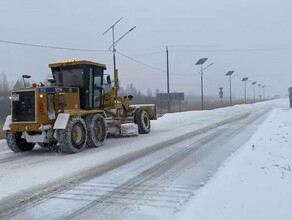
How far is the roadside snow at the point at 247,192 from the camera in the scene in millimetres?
5320

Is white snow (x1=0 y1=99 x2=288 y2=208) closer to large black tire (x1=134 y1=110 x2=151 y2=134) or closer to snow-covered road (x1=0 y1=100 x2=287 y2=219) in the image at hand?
snow-covered road (x1=0 y1=100 x2=287 y2=219)

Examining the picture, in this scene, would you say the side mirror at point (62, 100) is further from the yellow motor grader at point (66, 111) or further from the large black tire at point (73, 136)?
the large black tire at point (73, 136)

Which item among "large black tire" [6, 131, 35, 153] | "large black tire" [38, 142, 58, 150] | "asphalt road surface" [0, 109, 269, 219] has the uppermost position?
"large black tire" [6, 131, 35, 153]

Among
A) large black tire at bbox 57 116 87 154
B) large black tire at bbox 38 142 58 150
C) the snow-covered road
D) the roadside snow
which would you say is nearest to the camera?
the roadside snow

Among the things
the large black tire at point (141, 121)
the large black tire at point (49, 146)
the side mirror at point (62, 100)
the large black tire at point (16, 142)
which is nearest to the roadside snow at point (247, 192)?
the side mirror at point (62, 100)

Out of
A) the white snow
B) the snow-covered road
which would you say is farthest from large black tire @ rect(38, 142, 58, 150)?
the snow-covered road

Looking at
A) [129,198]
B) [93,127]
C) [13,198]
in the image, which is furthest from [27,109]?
[129,198]

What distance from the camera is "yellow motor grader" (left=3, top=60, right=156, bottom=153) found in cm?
1191

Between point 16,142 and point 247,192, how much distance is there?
864 cm

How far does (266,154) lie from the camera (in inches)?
394

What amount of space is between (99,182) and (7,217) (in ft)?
7.84

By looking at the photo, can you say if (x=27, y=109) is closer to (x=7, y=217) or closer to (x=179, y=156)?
(x=179, y=156)

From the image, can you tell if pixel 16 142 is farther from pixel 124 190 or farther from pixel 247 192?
pixel 247 192

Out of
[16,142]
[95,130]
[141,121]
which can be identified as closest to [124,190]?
[16,142]
